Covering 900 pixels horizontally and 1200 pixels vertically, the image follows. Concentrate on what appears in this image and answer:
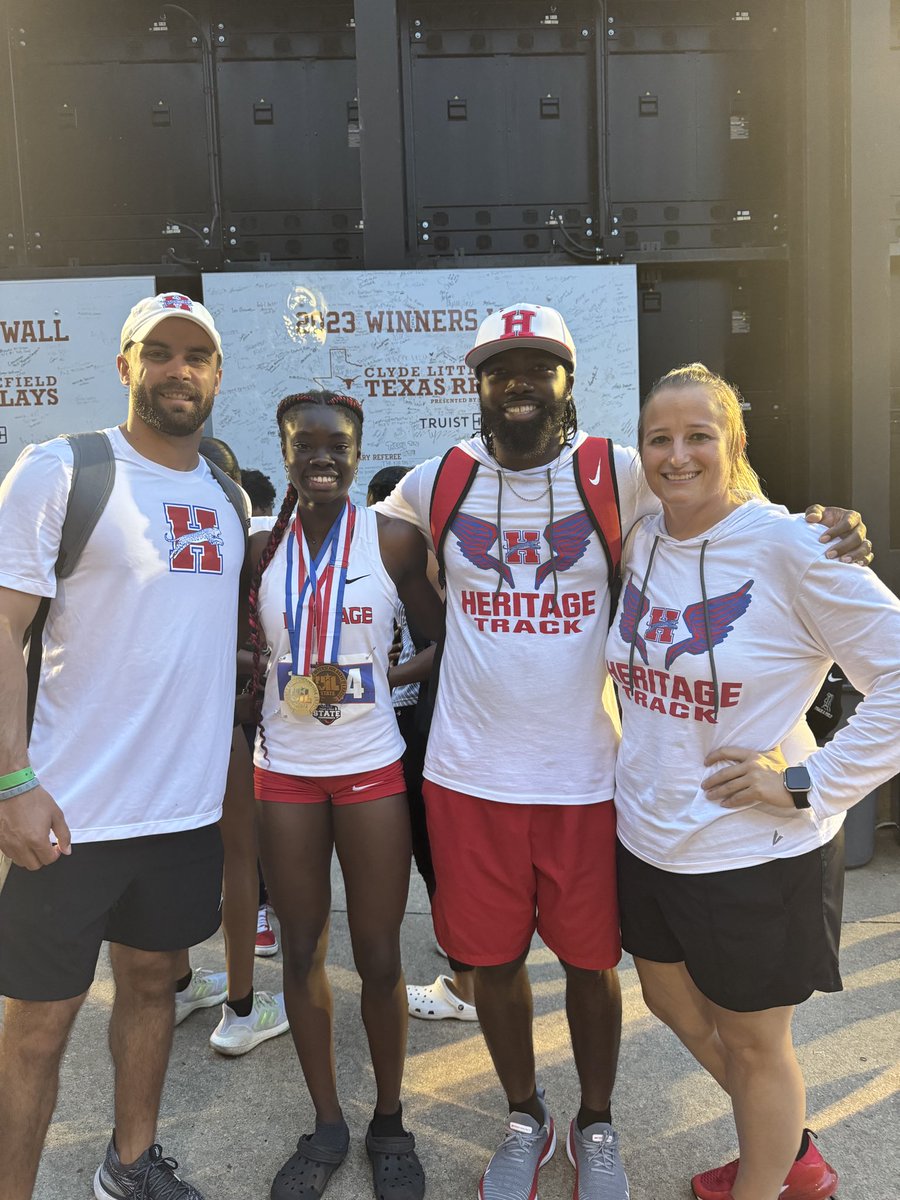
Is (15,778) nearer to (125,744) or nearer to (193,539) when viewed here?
(125,744)

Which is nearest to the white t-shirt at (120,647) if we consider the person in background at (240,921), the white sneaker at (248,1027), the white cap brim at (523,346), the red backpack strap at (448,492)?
the red backpack strap at (448,492)

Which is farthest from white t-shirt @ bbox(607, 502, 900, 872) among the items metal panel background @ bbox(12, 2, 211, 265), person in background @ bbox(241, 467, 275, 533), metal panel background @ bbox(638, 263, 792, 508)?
metal panel background @ bbox(12, 2, 211, 265)

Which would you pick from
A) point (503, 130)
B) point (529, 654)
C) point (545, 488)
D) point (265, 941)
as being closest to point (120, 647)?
point (529, 654)

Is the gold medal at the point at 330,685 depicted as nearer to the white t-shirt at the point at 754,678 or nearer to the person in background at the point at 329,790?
the person in background at the point at 329,790

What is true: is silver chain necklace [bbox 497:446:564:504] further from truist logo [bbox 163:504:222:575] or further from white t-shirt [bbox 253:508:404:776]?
truist logo [bbox 163:504:222:575]

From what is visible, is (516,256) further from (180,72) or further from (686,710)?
(686,710)

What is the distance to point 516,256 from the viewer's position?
706 cm

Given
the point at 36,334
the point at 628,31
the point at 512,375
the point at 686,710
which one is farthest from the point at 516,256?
the point at 686,710

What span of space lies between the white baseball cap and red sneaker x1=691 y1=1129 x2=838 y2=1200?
8.03 ft

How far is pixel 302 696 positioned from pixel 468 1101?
1.37 meters

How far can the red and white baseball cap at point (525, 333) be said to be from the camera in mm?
2041

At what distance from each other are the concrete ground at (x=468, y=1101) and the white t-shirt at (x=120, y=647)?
1.04m

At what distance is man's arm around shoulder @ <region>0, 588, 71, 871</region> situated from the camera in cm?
163

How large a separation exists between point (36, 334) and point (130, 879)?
618 centimetres
